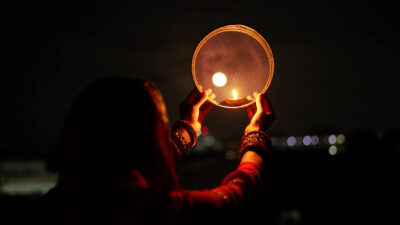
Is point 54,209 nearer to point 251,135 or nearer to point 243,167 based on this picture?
point 243,167

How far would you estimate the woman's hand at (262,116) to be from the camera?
2221 mm

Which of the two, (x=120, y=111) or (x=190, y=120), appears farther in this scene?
(x=190, y=120)

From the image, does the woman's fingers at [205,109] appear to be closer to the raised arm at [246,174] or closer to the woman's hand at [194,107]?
the woman's hand at [194,107]

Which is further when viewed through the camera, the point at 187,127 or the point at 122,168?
the point at 187,127

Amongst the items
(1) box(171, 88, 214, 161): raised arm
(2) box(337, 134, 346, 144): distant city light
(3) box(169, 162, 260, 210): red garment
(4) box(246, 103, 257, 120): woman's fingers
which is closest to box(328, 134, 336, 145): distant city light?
(2) box(337, 134, 346, 144): distant city light

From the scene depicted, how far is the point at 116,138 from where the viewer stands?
1632 mm

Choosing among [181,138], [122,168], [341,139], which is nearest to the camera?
[122,168]

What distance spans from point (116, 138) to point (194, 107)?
0.85 meters

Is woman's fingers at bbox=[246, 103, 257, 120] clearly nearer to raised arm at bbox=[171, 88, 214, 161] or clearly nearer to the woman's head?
raised arm at bbox=[171, 88, 214, 161]

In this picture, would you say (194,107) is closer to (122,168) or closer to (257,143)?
(257,143)

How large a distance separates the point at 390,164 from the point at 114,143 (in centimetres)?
5212

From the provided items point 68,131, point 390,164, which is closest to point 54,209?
point 68,131

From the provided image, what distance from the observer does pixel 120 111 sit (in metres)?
1.66

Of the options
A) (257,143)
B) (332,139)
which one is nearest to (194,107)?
(257,143)
